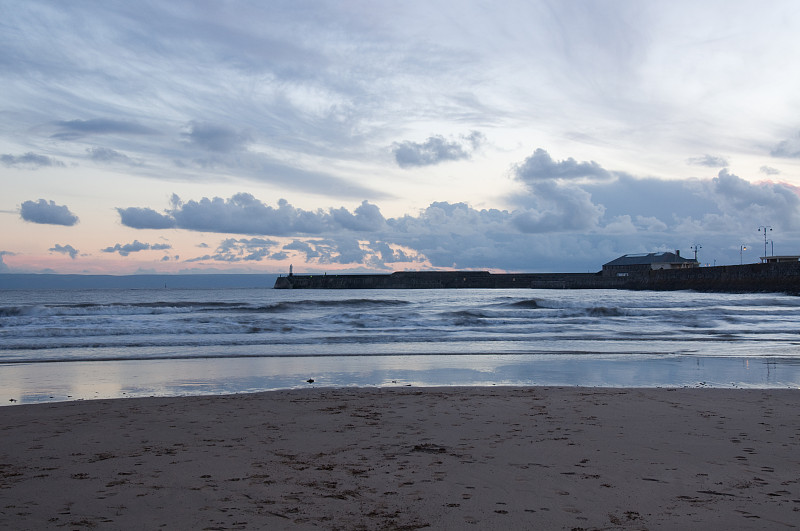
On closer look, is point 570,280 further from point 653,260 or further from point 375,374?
point 375,374

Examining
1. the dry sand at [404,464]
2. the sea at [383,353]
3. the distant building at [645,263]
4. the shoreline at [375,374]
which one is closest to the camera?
the dry sand at [404,464]

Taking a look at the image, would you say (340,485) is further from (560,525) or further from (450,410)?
(450,410)

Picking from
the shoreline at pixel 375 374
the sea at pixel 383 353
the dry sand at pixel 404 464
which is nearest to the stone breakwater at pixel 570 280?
the sea at pixel 383 353

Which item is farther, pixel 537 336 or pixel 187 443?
pixel 537 336

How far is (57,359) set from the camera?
14789 mm

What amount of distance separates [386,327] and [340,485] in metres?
21.0

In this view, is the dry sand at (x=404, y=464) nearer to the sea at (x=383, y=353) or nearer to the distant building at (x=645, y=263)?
the sea at (x=383, y=353)

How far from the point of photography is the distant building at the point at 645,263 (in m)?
102

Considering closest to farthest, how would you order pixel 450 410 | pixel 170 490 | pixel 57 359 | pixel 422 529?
1. pixel 422 529
2. pixel 170 490
3. pixel 450 410
4. pixel 57 359

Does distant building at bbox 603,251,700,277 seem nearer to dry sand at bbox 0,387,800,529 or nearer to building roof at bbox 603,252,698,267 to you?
building roof at bbox 603,252,698,267

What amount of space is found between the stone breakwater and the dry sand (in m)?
65.4

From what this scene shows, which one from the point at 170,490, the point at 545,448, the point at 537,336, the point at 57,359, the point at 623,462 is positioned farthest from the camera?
the point at 537,336

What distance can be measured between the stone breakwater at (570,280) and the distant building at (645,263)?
2978 millimetres

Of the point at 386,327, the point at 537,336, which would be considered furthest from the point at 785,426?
the point at 386,327
